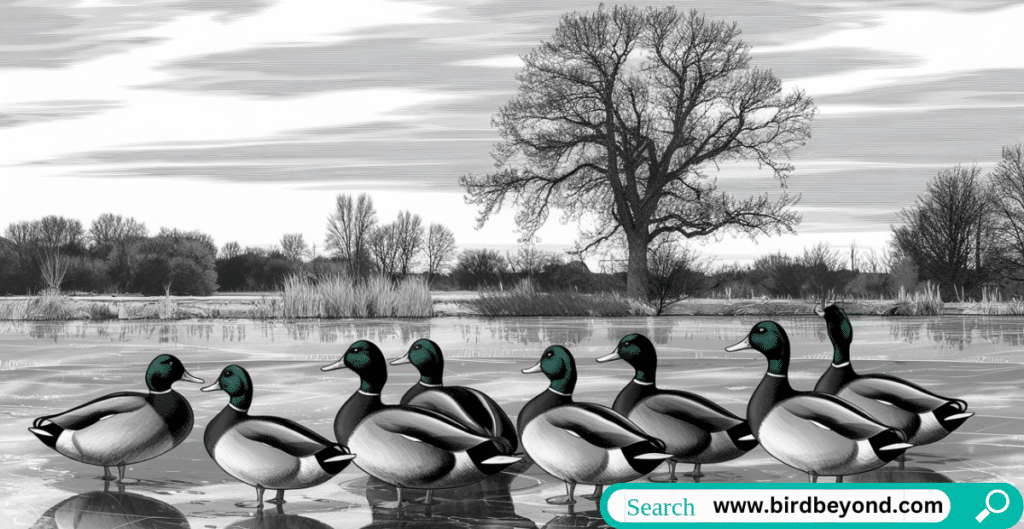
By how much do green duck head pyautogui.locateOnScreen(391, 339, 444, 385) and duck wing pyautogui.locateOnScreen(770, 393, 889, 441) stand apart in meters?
1.36

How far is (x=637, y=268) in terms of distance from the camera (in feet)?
95.3

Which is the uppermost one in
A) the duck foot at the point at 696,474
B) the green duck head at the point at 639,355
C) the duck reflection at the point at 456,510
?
the green duck head at the point at 639,355

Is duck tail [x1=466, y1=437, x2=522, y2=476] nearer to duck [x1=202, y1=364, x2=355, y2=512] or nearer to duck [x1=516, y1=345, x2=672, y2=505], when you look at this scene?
duck [x1=516, y1=345, x2=672, y2=505]

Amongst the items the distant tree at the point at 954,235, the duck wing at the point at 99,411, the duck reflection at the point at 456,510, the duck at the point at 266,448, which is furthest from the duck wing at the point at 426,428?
the distant tree at the point at 954,235

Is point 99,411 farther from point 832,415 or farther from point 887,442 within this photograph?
point 887,442

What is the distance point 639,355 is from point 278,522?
4.76 feet

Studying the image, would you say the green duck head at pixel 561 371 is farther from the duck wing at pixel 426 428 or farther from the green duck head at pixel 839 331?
the green duck head at pixel 839 331

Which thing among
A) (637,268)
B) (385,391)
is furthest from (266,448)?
(637,268)

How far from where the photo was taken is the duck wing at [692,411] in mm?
3662

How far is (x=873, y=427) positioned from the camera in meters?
3.32

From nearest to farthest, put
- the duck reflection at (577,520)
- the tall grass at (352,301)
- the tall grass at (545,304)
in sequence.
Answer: the duck reflection at (577,520) → the tall grass at (352,301) → the tall grass at (545,304)

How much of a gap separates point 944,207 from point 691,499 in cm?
3488

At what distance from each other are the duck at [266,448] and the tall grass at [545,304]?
20.2 m

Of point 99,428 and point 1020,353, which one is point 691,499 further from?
point 1020,353
